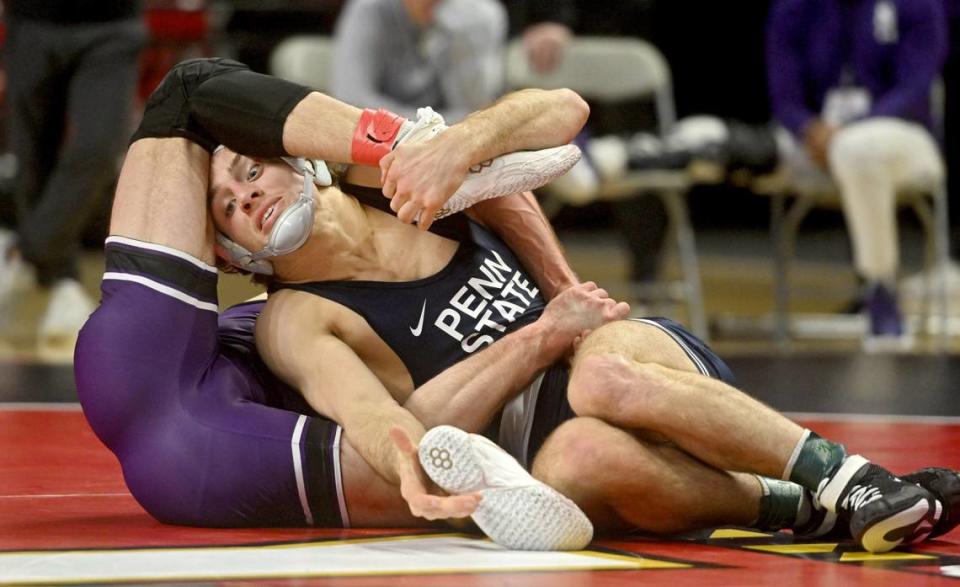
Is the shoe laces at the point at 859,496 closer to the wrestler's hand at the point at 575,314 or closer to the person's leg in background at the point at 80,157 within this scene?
the wrestler's hand at the point at 575,314

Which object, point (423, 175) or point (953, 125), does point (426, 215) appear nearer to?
point (423, 175)

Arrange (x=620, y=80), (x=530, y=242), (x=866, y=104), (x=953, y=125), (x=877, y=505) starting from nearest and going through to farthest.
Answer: (x=877, y=505) → (x=530, y=242) → (x=866, y=104) → (x=620, y=80) → (x=953, y=125)

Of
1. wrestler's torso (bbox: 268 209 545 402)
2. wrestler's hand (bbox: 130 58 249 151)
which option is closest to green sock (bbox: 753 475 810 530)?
wrestler's torso (bbox: 268 209 545 402)

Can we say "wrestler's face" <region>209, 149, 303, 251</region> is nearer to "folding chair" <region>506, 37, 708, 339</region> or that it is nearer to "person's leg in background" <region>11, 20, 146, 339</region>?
"person's leg in background" <region>11, 20, 146, 339</region>

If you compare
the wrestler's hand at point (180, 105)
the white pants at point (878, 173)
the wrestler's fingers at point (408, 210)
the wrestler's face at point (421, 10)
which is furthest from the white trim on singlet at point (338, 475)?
the white pants at point (878, 173)

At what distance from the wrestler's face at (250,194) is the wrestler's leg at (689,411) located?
680 millimetres

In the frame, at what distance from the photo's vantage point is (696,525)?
305 cm

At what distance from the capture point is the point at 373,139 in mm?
3084

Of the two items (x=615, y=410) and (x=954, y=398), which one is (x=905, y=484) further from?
(x=954, y=398)

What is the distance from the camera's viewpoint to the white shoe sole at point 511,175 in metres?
3.15

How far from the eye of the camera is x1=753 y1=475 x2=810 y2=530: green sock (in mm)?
3078

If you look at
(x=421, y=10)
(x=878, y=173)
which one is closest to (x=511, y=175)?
(x=421, y=10)

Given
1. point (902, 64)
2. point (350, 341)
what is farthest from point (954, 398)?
point (350, 341)

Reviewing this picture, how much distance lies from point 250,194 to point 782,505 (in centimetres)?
118
